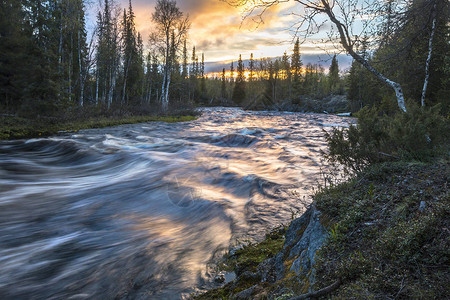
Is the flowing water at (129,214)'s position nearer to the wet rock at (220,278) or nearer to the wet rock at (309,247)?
the wet rock at (220,278)

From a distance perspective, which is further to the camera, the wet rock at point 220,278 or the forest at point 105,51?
the forest at point 105,51

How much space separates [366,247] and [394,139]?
305 centimetres

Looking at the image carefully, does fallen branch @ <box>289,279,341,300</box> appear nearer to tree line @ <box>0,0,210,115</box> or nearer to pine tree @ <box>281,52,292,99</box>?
Answer: tree line @ <box>0,0,210,115</box>

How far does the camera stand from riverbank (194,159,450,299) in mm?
1584

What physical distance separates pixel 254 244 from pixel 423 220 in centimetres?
214

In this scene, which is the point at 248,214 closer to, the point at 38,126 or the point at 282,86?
the point at 38,126

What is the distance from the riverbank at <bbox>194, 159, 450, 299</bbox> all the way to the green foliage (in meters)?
0.65

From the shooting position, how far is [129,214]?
4902 mm

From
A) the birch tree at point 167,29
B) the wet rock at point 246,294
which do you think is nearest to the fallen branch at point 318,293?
the wet rock at point 246,294

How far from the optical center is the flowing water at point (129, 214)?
296cm

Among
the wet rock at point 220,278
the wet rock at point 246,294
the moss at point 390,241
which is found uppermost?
the moss at point 390,241

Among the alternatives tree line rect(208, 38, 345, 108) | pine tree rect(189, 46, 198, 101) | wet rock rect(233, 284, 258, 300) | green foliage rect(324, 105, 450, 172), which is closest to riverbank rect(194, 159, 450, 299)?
wet rock rect(233, 284, 258, 300)

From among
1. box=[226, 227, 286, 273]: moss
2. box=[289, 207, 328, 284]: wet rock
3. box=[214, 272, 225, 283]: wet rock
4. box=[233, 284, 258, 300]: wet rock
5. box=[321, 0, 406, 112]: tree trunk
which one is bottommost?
box=[214, 272, 225, 283]: wet rock

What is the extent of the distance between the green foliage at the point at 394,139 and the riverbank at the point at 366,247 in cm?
65
